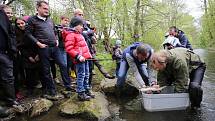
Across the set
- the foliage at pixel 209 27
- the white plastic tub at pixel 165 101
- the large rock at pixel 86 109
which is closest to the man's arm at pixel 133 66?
the white plastic tub at pixel 165 101

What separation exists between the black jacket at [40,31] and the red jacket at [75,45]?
0.41 meters

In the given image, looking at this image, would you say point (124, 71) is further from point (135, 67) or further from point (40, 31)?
point (40, 31)

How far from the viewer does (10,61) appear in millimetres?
5418

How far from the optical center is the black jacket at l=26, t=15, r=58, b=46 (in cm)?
580

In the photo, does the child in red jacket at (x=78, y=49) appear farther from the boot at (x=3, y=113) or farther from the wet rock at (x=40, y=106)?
the boot at (x=3, y=113)

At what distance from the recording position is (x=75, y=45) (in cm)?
568

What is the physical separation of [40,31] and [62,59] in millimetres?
864

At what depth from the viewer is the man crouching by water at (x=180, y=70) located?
5074 millimetres

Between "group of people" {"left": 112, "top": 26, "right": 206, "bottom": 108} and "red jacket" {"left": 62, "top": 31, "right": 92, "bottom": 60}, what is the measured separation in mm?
1008

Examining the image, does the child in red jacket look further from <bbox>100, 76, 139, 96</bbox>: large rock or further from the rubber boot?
the rubber boot

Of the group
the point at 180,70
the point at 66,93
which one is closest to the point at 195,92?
the point at 180,70

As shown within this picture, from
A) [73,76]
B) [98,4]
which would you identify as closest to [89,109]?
[73,76]

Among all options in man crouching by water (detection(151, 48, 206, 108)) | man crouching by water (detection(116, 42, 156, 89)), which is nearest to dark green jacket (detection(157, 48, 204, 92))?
man crouching by water (detection(151, 48, 206, 108))

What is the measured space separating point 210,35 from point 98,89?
3424 centimetres
